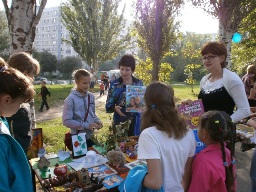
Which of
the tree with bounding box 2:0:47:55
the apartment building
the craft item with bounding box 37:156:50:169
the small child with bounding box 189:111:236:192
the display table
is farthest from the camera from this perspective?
the apartment building

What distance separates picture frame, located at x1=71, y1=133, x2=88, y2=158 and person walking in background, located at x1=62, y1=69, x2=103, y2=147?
1.34ft

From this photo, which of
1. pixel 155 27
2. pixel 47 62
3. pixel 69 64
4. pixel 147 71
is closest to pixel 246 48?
pixel 147 71

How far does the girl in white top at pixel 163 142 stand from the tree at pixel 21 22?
3.13 metres

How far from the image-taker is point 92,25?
2389 cm

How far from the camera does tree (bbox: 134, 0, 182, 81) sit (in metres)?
9.25

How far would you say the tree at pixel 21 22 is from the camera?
12.8 feet

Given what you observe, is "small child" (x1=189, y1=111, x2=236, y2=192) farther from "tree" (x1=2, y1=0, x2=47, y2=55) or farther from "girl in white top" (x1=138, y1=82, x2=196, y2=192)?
"tree" (x1=2, y1=0, x2=47, y2=55)

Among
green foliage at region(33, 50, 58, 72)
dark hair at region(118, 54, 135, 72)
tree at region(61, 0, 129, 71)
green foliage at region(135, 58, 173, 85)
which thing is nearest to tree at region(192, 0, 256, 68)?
green foliage at region(135, 58, 173, 85)

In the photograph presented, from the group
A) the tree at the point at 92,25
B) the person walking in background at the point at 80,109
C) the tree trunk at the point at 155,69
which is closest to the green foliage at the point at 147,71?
the tree trunk at the point at 155,69

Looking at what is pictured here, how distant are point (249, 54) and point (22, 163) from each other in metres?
15.4

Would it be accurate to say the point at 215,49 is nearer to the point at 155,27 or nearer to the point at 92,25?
the point at 155,27

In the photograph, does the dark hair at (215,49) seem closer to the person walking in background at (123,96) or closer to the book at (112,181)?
the person walking in background at (123,96)

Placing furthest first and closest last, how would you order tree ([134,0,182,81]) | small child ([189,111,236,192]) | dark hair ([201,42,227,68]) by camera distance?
tree ([134,0,182,81]) < dark hair ([201,42,227,68]) < small child ([189,111,236,192])

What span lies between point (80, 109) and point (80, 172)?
1253 mm
